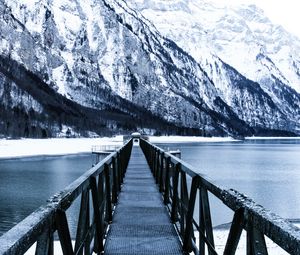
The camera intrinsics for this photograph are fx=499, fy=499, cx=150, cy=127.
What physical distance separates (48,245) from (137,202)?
8.94 metres

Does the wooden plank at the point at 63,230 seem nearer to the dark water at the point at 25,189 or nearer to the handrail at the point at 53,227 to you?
the handrail at the point at 53,227

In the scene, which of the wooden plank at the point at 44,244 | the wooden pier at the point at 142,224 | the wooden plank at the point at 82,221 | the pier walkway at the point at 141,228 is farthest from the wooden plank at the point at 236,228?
the pier walkway at the point at 141,228

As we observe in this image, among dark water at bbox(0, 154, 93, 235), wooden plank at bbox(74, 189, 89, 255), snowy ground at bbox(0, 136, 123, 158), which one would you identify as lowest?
dark water at bbox(0, 154, 93, 235)

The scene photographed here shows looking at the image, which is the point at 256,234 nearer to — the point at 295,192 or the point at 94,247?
the point at 94,247

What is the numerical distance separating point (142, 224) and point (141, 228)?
39 cm

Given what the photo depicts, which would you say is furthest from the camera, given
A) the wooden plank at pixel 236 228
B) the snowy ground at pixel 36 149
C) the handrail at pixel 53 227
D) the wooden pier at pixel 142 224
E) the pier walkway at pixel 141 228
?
the snowy ground at pixel 36 149

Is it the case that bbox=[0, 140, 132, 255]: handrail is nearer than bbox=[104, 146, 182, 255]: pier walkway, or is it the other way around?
bbox=[0, 140, 132, 255]: handrail

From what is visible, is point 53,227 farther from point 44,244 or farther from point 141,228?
point 141,228

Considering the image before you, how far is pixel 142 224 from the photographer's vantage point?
969cm

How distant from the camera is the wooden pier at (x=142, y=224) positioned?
3.62 m

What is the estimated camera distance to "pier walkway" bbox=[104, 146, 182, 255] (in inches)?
302

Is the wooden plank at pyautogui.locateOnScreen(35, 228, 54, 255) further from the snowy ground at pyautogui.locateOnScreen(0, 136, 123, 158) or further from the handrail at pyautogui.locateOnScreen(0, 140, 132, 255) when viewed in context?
the snowy ground at pyautogui.locateOnScreen(0, 136, 123, 158)

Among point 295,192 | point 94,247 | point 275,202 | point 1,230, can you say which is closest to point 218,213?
point 275,202

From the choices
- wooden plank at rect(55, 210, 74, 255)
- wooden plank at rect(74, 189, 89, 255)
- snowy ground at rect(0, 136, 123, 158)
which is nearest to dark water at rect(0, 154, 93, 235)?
wooden plank at rect(74, 189, 89, 255)
